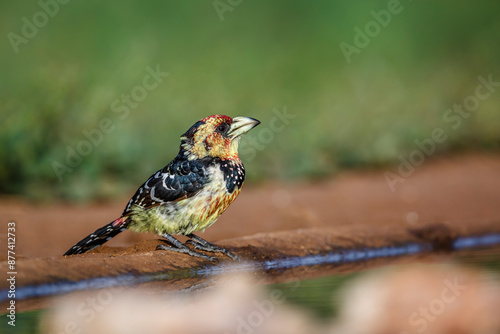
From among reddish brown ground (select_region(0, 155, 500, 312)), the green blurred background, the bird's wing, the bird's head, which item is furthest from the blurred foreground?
the green blurred background

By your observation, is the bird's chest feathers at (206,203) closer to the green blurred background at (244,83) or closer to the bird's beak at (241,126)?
the bird's beak at (241,126)

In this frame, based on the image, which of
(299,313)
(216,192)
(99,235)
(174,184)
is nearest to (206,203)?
(216,192)

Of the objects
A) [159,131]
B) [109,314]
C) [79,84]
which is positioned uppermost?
[79,84]

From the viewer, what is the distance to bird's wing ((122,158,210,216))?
18.5 feet

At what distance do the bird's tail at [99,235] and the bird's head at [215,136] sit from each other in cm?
68

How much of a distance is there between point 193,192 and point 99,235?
77cm

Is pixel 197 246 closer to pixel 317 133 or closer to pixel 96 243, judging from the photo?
pixel 96 243

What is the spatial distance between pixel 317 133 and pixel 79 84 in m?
3.51

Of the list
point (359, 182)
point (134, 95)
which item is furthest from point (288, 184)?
point (134, 95)

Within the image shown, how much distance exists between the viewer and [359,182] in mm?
10609

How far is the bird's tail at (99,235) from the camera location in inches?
229

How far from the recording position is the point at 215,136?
5.91 metres

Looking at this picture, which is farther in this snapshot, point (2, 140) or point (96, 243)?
point (2, 140)

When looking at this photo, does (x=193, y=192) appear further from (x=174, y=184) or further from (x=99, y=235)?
(x=99, y=235)
